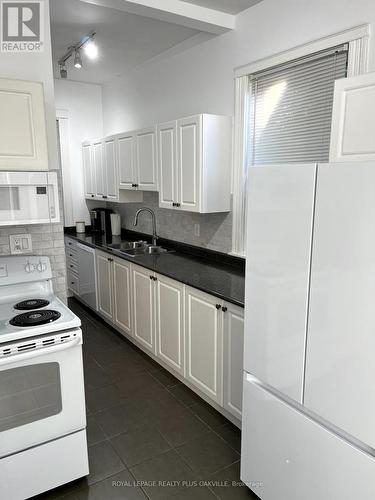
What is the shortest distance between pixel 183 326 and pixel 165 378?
1.84 feet

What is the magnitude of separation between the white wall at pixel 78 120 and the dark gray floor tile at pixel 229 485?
3782 mm

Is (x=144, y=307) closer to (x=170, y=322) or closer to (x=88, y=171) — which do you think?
(x=170, y=322)

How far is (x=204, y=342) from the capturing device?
8.40 feet

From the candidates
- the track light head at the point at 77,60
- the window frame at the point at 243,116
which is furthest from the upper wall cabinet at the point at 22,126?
the track light head at the point at 77,60

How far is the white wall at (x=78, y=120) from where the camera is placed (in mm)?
4660

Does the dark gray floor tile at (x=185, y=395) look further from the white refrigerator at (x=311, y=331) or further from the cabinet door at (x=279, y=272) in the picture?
the cabinet door at (x=279, y=272)

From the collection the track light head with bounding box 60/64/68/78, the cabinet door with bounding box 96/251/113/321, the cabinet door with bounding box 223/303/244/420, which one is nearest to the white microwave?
the cabinet door with bounding box 223/303/244/420

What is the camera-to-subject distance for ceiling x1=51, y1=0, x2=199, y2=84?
270 cm

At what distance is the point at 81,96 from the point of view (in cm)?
477

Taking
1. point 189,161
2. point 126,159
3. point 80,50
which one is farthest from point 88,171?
point 189,161

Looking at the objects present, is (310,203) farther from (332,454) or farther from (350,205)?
(332,454)

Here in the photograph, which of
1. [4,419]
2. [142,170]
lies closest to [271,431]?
[4,419]

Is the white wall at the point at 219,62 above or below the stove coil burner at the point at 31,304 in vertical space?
above

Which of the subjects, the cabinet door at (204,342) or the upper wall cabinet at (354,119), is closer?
the upper wall cabinet at (354,119)
